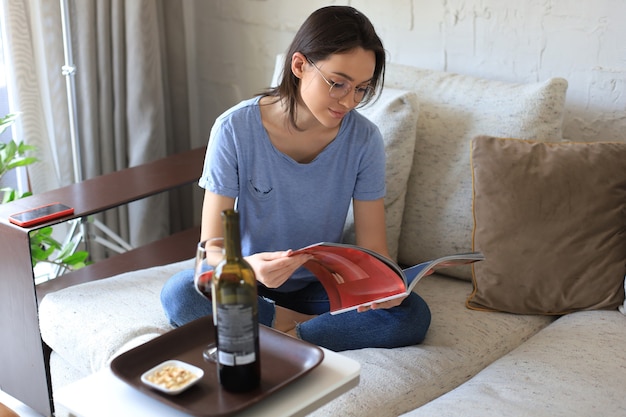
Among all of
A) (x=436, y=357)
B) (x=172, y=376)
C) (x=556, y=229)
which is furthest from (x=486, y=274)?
(x=172, y=376)

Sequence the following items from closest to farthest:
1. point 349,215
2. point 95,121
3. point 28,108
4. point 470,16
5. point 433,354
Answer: point 433,354, point 349,215, point 470,16, point 28,108, point 95,121

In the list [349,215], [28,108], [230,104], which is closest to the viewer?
[349,215]

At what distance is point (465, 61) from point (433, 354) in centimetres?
94

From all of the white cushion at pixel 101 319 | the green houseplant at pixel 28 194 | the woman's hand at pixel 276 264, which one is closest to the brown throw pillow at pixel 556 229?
the woman's hand at pixel 276 264

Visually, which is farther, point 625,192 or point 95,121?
point 95,121

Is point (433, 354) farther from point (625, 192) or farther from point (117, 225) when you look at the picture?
point (117, 225)

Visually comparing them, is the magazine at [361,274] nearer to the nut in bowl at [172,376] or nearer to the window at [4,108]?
the nut in bowl at [172,376]

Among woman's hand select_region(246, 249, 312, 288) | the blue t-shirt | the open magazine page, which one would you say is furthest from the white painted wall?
woman's hand select_region(246, 249, 312, 288)

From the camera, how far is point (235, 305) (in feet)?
3.40

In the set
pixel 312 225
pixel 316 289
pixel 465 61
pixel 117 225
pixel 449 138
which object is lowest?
pixel 117 225

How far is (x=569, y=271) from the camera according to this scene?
1815 millimetres

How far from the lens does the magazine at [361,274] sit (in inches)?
54.6

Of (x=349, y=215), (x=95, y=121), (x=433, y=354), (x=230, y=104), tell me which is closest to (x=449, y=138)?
(x=349, y=215)

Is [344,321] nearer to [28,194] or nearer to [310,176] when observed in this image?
[310,176]
